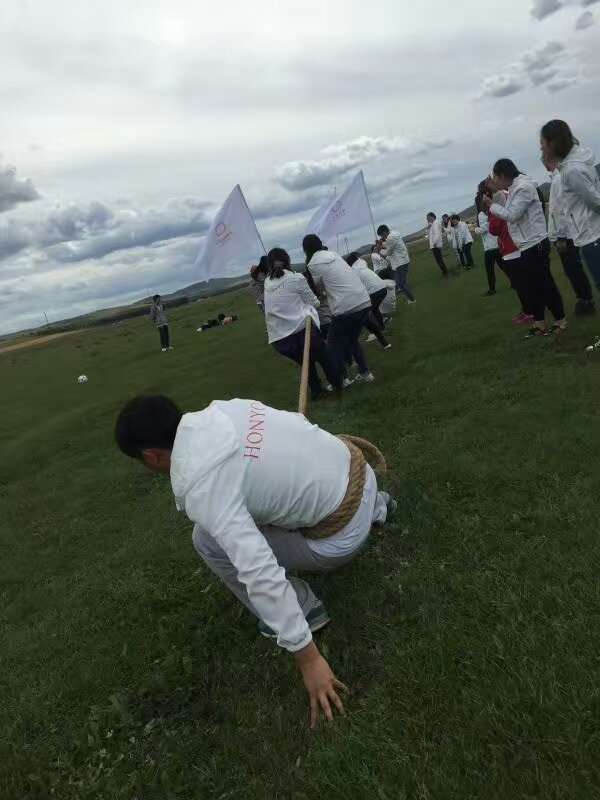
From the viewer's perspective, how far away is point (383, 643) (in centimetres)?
339

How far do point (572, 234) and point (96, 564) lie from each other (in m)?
6.99

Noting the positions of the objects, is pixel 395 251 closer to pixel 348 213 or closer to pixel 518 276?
pixel 348 213

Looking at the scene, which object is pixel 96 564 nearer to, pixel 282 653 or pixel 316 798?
pixel 282 653

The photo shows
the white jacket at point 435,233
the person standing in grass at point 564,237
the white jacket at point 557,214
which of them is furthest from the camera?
the white jacket at point 435,233

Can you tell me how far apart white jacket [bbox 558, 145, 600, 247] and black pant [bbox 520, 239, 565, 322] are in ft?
3.46

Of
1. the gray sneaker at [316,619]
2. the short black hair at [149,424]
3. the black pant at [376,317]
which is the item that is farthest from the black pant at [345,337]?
the short black hair at [149,424]

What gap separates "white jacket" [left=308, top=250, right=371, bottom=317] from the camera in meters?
9.08

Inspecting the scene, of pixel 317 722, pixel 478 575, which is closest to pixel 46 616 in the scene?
pixel 317 722

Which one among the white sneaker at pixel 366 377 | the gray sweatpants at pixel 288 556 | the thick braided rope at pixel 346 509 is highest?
the thick braided rope at pixel 346 509

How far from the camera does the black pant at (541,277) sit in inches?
331

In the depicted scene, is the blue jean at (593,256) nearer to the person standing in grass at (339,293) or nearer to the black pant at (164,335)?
the person standing in grass at (339,293)

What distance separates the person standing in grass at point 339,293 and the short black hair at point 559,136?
10.8 ft

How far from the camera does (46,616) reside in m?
5.05

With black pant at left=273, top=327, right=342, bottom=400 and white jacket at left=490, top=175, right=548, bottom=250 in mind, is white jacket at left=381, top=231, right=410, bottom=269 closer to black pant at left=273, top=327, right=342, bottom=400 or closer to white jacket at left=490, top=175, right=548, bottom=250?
black pant at left=273, top=327, right=342, bottom=400
